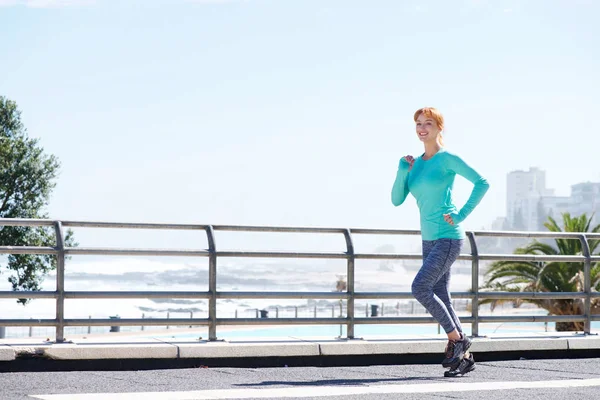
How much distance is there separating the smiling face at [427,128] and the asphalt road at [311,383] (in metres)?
1.78

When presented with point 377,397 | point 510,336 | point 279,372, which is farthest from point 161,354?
point 510,336

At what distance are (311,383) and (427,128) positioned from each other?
2052 millimetres

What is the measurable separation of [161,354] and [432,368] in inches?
87.1

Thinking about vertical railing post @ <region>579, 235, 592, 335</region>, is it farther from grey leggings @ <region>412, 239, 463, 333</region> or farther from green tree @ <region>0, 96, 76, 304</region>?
green tree @ <region>0, 96, 76, 304</region>

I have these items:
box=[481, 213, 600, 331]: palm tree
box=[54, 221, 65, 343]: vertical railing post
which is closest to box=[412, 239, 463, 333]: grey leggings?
box=[54, 221, 65, 343]: vertical railing post

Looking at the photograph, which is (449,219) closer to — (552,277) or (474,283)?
(474,283)

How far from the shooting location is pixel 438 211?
715 centimetres

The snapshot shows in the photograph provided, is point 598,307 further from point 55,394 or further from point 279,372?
point 55,394

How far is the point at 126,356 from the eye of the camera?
737 centimetres

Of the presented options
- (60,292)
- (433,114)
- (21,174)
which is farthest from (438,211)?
(21,174)

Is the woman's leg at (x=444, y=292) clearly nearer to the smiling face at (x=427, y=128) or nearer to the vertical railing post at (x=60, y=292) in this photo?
the smiling face at (x=427, y=128)

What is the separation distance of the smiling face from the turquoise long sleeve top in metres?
0.13

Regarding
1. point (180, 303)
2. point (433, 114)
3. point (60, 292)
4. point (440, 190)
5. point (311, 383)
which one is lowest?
point (180, 303)

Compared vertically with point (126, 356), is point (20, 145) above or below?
above
